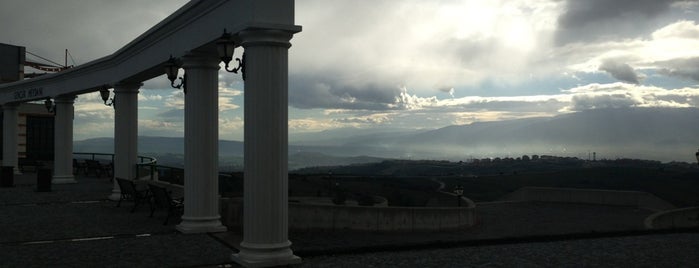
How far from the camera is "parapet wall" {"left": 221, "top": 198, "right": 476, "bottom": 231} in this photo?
11398 millimetres

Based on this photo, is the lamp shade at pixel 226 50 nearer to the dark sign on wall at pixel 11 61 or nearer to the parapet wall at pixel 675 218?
the parapet wall at pixel 675 218

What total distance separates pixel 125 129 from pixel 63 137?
6.53 m

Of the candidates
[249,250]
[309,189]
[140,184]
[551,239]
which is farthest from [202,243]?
[309,189]

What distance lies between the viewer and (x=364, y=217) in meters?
16.2

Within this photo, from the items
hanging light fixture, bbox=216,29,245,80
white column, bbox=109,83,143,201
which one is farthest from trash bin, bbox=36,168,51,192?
hanging light fixture, bbox=216,29,245,80

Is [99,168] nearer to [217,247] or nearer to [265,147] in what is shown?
[217,247]

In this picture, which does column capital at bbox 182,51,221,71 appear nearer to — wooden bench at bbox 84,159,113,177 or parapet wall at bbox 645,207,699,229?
parapet wall at bbox 645,207,699,229

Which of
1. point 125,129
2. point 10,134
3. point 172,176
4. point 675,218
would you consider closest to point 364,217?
point 172,176

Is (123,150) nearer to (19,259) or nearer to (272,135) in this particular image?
(19,259)

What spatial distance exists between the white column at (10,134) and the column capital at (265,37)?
68.9ft

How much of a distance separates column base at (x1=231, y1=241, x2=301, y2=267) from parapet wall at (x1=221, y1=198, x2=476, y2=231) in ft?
11.7

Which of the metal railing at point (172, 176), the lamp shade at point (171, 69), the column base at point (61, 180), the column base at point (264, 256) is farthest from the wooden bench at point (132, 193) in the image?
the column base at point (61, 180)

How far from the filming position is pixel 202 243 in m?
9.02

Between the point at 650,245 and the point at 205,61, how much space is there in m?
8.75
